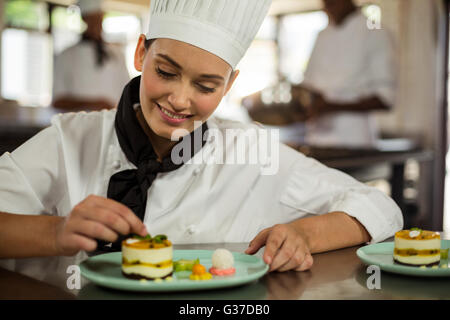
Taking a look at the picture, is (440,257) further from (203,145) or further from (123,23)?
(123,23)

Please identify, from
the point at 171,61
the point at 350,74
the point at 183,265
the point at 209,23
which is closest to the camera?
the point at 183,265

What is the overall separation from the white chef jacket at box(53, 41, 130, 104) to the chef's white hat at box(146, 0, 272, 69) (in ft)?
9.84

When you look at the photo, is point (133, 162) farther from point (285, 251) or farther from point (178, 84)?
point (285, 251)

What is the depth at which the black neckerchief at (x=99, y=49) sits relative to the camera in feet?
14.2

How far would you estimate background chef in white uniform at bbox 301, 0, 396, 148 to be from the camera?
3908mm

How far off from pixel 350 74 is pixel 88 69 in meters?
2.18

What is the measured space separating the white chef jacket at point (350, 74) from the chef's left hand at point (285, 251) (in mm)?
2852

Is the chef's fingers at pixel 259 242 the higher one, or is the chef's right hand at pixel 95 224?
the chef's right hand at pixel 95 224

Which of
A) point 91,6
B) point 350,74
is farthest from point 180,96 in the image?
point 91,6

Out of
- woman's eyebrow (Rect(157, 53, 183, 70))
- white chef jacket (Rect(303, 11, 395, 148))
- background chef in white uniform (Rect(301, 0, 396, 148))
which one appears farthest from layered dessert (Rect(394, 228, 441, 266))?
white chef jacket (Rect(303, 11, 395, 148))

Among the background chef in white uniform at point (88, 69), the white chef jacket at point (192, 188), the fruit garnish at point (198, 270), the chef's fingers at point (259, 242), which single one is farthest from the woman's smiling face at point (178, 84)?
the background chef in white uniform at point (88, 69)

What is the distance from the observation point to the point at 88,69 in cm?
445

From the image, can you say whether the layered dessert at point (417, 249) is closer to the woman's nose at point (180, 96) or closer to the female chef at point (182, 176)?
the female chef at point (182, 176)
